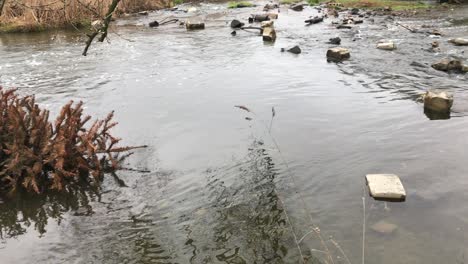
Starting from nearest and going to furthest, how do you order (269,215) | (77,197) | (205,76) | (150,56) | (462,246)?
(462,246), (269,215), (77,197), (205,76), (150,56)

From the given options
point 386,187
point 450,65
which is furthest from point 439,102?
point 386,187

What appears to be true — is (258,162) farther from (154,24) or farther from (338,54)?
(154,24)

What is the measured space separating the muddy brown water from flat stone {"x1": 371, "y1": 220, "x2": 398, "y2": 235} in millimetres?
57

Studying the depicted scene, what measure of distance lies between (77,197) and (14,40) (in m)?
15.3

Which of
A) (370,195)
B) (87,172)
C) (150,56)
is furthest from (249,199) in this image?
(150,56)

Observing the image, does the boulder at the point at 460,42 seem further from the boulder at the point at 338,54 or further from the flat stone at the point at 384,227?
the flat stone at the point at 384,227

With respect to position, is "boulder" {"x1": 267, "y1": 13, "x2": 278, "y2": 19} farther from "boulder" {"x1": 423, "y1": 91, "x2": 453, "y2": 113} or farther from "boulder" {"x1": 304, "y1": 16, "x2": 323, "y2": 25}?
"boulder" {"x1": 423, "y1": 91, "x2": 453, "y2": 113}

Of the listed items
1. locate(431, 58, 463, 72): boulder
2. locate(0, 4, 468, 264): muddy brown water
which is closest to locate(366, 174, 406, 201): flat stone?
locate(0, 4, 468, 264): muddy brown water

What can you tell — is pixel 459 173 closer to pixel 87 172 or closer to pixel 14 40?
pixel 87 172

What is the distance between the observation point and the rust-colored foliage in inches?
240

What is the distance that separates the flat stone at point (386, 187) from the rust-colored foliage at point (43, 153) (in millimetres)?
3704

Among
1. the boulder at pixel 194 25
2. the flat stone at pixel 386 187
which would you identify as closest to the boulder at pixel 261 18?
the boulder at pixel 194 25

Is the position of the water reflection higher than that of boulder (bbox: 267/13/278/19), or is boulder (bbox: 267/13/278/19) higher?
boulder (bbox: 267/13/278/19)

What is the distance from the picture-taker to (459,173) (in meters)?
5.98
